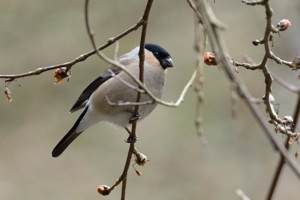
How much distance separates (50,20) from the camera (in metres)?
5.54

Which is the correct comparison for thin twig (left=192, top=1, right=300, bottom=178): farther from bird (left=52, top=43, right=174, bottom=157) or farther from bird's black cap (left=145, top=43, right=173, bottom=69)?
bird's black cap (left=145, top=43, right=173, bottom=69)

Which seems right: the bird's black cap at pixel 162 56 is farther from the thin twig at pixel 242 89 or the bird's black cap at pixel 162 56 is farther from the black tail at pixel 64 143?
the thin twig at pixel 242 89

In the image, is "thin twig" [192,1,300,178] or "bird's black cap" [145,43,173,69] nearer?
"thin twig" [192,1,300,178]

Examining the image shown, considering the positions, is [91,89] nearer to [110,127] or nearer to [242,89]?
[242,89]

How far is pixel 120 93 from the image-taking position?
252cm

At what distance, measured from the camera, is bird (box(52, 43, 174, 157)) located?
2.52 meters

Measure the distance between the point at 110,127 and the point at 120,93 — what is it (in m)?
3.16

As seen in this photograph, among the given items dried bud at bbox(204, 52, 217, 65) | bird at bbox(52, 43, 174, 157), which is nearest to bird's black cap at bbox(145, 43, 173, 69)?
bird at bbox(52, 43, 174, 157)

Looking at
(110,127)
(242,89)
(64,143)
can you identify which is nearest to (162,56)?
(64,143)

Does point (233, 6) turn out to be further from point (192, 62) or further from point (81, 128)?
→ point (81, 128)

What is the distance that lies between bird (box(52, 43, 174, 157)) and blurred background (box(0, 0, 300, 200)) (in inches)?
101

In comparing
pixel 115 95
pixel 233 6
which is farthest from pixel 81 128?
pixel 233 6

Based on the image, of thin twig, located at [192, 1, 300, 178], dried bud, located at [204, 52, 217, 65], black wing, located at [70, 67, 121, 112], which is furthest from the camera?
black wing, located at [70, 67, 121, 112]

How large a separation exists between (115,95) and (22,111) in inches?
142
